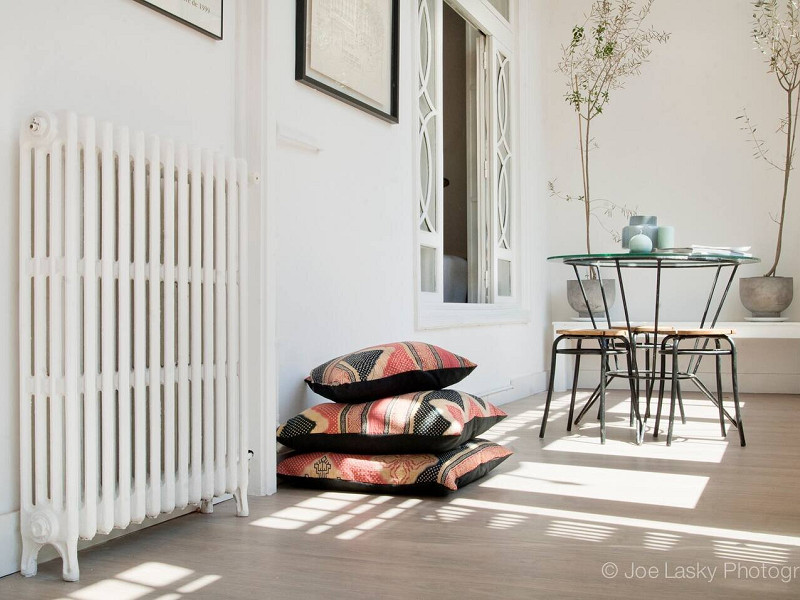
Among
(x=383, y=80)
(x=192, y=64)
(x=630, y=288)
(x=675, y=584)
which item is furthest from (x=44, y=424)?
(x=630, y=288)

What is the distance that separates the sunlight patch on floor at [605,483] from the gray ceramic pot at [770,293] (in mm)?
2857

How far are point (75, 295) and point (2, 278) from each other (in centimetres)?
16

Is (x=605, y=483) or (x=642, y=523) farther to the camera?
(x=605, y=483)

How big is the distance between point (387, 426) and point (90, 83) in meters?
1.25

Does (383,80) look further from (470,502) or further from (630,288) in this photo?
(630,288)

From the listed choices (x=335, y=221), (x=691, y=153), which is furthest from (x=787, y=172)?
(x=335, y=221)

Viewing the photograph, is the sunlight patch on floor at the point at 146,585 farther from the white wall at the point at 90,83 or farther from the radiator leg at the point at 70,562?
the white wall at the point at 90,83

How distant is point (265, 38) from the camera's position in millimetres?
2500

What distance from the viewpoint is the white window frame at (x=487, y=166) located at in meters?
3.87

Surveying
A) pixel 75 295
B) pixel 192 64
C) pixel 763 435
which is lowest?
pixel 763 435

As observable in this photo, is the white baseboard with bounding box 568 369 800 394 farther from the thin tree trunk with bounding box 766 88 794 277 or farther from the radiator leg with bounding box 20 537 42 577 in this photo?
the radiator leg with bounding box 20 537 42 577

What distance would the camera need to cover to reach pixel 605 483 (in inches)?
101

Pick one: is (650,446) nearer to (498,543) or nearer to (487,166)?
(498,543)

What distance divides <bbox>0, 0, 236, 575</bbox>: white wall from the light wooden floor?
364 mm
